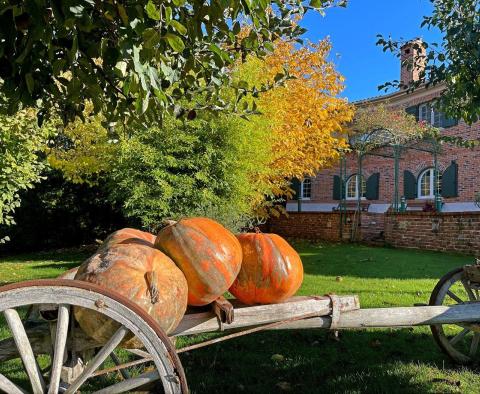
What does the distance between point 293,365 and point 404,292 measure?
3678 millimetres

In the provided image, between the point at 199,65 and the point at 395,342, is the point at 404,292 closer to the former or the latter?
the point at 395,342

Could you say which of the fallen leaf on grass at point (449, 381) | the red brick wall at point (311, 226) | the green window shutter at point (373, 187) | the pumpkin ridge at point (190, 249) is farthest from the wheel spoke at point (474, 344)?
the green window shutter at point (373, 187)

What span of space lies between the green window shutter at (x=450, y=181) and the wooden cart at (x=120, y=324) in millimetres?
19881

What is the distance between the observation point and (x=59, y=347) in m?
1.97

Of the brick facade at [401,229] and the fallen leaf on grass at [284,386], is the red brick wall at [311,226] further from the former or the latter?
the fallen leaf on grass at [284,386]

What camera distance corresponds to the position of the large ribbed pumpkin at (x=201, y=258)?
2418 millimetres

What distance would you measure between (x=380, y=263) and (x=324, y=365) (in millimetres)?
7307

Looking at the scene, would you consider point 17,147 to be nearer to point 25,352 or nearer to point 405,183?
point 25,352

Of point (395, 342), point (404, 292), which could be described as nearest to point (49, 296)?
point (395, 342)

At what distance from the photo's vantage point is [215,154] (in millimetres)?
9281

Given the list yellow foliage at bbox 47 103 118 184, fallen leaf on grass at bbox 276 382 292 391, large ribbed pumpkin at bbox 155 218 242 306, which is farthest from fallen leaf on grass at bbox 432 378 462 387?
yellow foliage at bbox 47 103 118 184

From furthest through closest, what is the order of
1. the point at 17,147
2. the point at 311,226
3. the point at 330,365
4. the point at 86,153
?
the point at 311,226, the point at 86,153, the point at 17,147, the point at 330,365

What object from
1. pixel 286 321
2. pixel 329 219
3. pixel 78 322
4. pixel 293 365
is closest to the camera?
pixel 78 322

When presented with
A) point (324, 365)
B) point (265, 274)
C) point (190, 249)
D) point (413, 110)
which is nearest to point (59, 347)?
point (190, 249)
